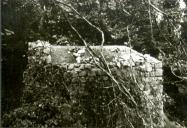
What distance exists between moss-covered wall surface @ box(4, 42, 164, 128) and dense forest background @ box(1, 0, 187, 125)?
1.69ft

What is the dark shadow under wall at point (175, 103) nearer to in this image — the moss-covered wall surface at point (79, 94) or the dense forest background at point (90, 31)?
the dense forest background at point (90, 31)

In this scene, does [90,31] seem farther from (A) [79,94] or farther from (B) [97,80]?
(A) [79,94]

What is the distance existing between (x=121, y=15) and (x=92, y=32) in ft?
3.11

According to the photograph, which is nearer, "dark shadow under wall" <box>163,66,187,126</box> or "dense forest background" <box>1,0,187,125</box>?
"dense forest background" <box>1,0,187,125</box>

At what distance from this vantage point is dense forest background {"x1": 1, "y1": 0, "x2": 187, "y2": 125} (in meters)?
8.09

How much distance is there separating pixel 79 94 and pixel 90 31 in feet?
13.1

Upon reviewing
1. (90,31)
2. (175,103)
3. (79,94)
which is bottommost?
(175,103)

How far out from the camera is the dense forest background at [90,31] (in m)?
8.09

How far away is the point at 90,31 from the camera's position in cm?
1055

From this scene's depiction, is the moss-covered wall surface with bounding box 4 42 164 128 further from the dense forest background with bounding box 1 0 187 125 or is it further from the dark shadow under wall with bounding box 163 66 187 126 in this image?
the dark shadow under wall with bounding box 163 66 187 126

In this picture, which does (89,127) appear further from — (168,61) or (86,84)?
(168,61)

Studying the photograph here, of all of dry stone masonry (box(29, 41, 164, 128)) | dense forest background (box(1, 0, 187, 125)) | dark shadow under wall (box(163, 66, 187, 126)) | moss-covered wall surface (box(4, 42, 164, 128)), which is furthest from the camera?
dark shadow under wall (box(163, 66, 187, 126))

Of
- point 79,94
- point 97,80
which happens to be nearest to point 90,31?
point 97,80

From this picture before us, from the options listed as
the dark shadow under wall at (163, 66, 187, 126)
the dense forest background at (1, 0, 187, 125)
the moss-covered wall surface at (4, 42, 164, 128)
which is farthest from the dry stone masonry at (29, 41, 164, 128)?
the dark shadow under wall at (163, 66, 187, 126)
